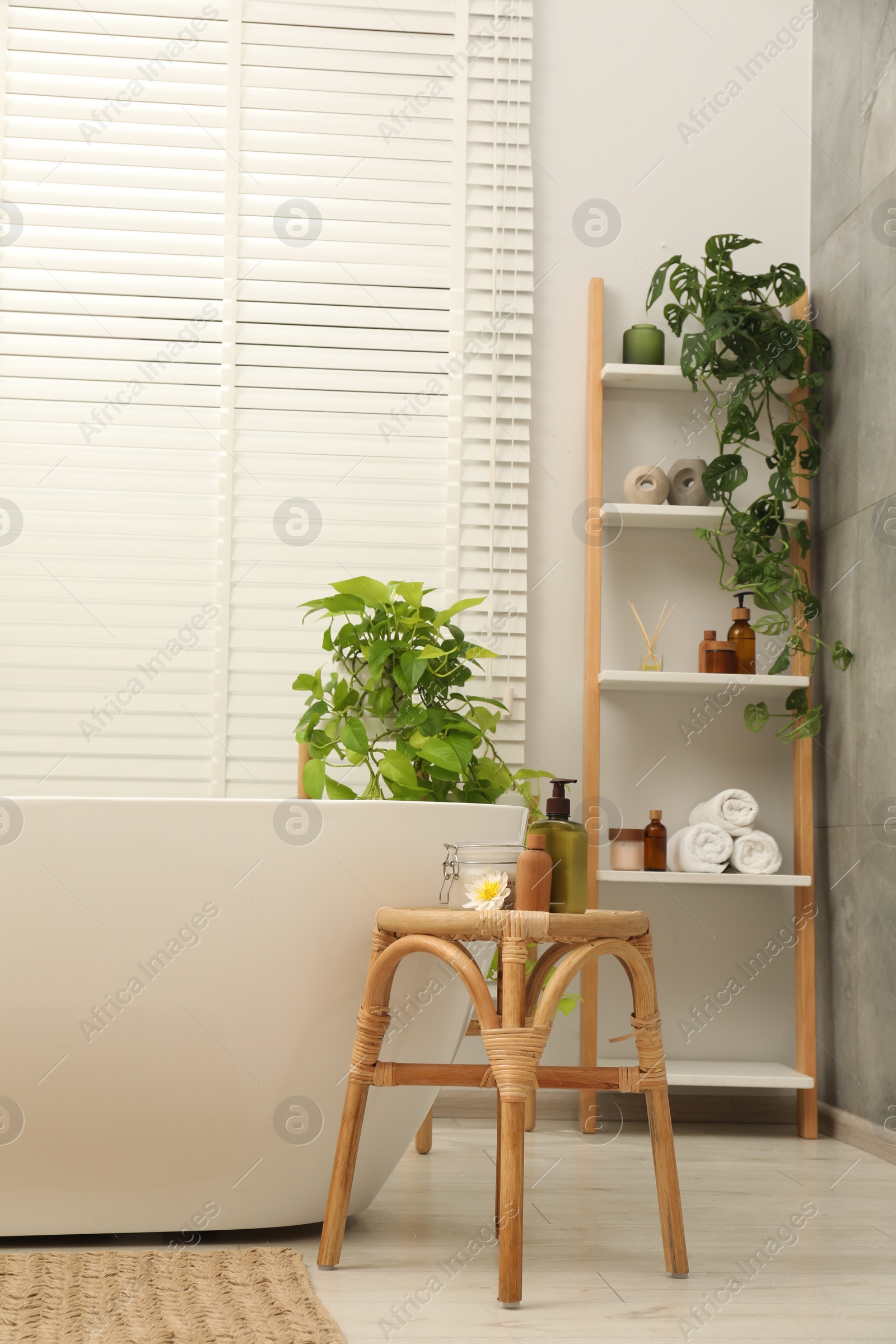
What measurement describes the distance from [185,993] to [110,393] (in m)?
1.58

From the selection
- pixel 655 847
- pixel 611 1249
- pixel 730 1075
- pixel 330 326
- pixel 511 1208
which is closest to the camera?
pixel 511 1208

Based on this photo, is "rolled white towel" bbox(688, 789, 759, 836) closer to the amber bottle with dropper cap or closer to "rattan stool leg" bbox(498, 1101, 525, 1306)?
the amber bottle with dropper cap

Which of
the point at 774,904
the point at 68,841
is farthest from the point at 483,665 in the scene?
the point at 68,841

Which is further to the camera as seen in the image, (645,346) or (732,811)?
(645,346)

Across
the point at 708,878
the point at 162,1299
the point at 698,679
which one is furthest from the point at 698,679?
the point at 162,1299

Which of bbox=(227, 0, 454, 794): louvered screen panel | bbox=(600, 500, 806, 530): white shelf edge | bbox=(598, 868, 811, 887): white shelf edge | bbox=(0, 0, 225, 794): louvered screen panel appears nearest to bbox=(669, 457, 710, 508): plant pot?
bbox=(600, 500, 806, 530): white shelf edge

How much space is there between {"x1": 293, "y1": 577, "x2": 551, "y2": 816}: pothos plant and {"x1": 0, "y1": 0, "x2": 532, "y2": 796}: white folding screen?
1.36 feet

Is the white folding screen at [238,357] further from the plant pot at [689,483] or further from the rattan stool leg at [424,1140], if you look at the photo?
the rattan stool leg at [424,1140]

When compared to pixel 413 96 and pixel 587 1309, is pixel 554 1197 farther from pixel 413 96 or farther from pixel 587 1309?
pixel 413 96

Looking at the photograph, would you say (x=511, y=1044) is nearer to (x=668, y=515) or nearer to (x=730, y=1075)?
(x=730, y=1075)

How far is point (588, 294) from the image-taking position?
2.65m


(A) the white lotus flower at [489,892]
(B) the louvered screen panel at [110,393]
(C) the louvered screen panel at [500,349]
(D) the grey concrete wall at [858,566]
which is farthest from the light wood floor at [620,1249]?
(B) the louvered screen panel at [110,393]

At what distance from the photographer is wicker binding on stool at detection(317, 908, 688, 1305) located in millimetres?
1334

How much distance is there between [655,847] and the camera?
245cm
